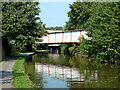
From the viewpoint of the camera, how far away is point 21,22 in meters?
30.5

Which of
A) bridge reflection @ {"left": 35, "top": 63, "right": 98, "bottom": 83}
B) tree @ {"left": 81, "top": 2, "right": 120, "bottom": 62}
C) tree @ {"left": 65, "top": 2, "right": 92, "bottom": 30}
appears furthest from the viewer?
tree @ {"left": 65, "top": 2, "right": 92, "bottom": 30}

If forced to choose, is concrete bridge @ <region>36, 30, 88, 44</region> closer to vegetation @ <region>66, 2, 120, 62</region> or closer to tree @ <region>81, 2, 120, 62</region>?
vegetation @ <region>66, 2, 120, 62</region>

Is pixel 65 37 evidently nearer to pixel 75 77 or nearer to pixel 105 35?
pixel 105 35

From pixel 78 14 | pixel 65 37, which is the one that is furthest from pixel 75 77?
pixel 78 14

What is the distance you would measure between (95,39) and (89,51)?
251 cm

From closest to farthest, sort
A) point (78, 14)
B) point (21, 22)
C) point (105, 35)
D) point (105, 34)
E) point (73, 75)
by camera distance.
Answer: point (73, 75), point (105, 34), point (105, 35), point (21, 22), point (78, 14)

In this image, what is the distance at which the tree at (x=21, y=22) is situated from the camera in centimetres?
2936

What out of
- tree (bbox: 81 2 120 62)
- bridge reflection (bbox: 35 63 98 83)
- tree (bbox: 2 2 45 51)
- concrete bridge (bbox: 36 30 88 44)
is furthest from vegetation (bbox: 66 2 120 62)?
concrete bridge (bbox: 36 30 88 44)

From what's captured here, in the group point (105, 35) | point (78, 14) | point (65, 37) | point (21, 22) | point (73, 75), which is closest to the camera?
point (73, 75)

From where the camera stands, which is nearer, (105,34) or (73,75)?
(73,75)

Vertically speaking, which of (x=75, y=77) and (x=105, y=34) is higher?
(x=105, y=34)

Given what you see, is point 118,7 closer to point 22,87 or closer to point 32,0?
point 32,0

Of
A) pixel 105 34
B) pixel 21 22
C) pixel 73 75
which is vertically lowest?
pixel 73 75

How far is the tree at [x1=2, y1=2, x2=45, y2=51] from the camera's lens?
29.4 metres
